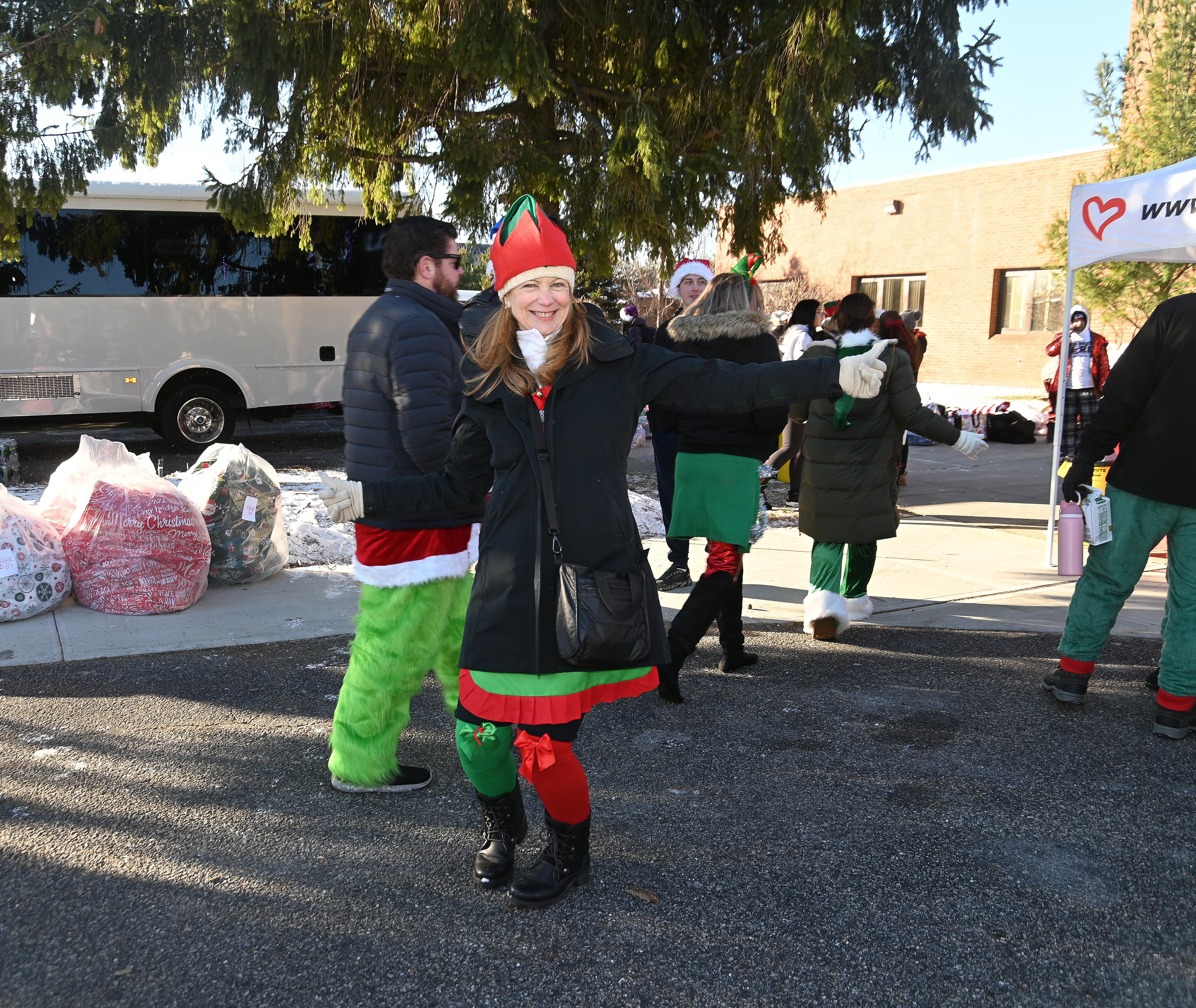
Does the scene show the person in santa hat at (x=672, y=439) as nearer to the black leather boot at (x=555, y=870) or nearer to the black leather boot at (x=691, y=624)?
the black leather boot at (x=691, y=624)

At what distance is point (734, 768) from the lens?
145 inches

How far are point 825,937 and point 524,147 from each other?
735 cm

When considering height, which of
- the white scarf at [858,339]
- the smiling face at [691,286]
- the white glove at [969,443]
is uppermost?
the smiling face at [691,286]

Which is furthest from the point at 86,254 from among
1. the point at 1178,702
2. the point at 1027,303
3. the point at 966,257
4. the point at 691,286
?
the point at 1027,303

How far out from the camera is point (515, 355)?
262 centimetres

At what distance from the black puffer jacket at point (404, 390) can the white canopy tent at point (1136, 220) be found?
14.5ft

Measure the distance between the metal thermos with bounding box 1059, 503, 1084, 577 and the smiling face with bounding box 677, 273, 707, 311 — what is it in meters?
2.30

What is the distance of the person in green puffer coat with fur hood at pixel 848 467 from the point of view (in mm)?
4867

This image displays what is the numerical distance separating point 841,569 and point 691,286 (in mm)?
1794

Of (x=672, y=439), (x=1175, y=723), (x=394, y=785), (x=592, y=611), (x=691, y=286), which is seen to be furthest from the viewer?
(x=672, y=439)

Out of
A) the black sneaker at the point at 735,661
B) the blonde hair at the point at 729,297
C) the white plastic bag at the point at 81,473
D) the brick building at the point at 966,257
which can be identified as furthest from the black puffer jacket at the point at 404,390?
the brick building at the point at 966,257

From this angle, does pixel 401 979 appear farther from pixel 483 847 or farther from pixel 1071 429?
pixel 1071 429

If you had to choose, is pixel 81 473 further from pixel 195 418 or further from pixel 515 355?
pixel 195 418

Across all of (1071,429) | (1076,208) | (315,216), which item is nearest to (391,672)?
(1076,208)
